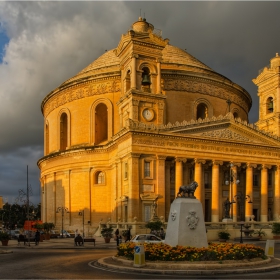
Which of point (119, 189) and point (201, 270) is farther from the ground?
point (119, 189)

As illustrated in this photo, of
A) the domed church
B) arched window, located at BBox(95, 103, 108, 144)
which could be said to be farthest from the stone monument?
arched window, located at BBox(95, 103, 108, 144)

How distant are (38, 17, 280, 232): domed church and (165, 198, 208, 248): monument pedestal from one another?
19432 millimetres

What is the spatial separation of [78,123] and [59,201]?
10834 millimetres

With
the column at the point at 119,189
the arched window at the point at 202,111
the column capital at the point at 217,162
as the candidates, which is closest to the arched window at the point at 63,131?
the column at the point at 119,189

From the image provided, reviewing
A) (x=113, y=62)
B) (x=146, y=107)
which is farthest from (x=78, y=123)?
(x=146, y=107)

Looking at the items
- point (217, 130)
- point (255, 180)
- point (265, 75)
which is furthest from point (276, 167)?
point (265, 75)

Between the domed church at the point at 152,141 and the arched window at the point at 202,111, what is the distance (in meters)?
0.14

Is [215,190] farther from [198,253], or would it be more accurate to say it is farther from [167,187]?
[198,253]

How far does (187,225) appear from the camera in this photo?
67.3 ft

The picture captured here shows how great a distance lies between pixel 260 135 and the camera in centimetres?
5184

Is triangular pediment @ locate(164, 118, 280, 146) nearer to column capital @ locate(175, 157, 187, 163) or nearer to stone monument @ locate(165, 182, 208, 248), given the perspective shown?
column capital @ locate(175, 157, 187, 163)

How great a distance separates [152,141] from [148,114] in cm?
391

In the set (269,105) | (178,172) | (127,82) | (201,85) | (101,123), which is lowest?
(178,172)

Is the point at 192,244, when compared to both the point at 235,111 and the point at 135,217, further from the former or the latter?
the point at 235,111
